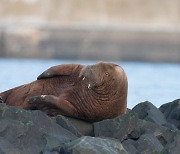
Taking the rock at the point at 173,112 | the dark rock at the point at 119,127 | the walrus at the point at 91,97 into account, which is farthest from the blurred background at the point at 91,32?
the dark rock at the point at 119,127

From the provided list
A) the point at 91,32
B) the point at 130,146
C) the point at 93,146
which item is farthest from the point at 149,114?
the point at 91,32

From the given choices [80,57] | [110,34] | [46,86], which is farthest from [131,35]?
[46,86]

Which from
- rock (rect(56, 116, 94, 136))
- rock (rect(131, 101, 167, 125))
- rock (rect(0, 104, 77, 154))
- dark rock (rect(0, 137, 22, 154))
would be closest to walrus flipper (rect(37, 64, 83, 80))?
rock (rect(56, 116, 94, 136))

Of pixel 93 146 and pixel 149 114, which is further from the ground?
pixel 93 146

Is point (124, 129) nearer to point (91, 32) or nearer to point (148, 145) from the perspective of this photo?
point (148, 145)

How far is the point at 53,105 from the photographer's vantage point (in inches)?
215

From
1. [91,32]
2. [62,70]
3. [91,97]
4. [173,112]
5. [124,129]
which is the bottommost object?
[91,32]

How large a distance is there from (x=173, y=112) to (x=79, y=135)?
4.30ft

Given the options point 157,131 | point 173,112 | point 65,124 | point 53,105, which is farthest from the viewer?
point 173,112

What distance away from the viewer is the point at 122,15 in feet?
125

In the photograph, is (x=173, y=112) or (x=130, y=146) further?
(x=173, y=112)

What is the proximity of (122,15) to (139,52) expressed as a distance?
6028 mm

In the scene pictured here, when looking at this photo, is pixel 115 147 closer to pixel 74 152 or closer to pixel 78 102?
pixel 74 152

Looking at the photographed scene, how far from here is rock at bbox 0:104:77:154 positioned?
469 centimetres
